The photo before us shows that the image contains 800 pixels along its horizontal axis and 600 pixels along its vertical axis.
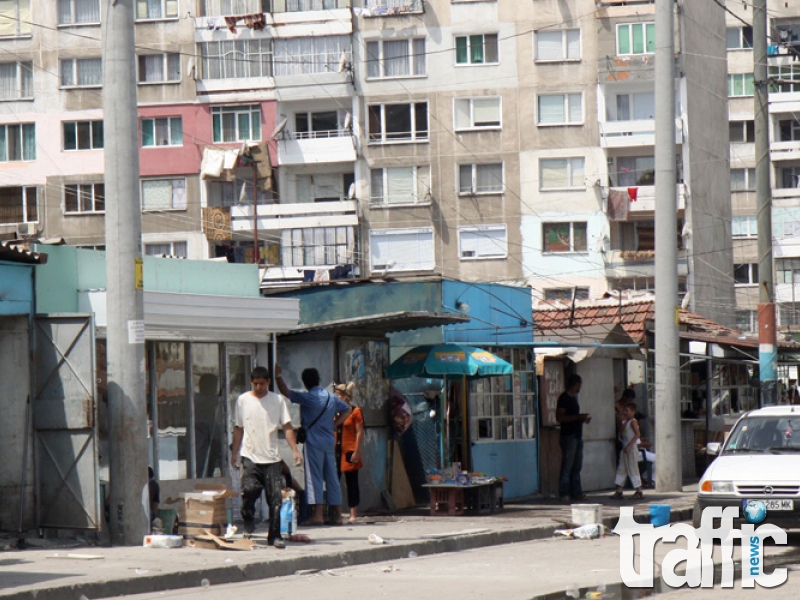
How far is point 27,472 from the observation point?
14.2 m

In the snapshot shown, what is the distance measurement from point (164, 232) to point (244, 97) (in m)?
6.39

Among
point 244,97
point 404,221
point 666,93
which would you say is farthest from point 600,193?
point 666,93

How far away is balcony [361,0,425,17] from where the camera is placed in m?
56.1

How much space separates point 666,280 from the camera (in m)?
22.4

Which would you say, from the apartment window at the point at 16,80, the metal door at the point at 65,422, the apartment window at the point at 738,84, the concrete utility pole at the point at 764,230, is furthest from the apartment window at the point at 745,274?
the metal door at the point at 65,422

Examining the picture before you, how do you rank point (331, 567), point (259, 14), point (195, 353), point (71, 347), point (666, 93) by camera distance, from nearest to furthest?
1. point (331, 567)
2. point (71, 347)
3. point (195, 353)
4. point (666, 93)
5. point (259, 14)

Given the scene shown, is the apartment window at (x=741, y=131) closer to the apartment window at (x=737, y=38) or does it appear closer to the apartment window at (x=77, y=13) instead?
the apartment window at (x=737, y=38)

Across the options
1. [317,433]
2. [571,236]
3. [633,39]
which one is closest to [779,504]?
[317,433]

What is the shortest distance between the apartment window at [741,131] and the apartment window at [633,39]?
40.0ft

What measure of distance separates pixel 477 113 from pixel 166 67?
12824 mm

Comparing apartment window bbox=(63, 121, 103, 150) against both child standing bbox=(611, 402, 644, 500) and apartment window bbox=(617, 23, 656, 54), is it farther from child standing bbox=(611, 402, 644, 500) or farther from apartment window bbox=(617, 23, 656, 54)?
child standing bbox=(611, 402, 644, 500)

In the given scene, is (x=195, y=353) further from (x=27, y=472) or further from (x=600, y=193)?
(x=600, y=193)

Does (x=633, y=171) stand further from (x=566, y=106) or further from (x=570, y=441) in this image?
(x=570, y=441)

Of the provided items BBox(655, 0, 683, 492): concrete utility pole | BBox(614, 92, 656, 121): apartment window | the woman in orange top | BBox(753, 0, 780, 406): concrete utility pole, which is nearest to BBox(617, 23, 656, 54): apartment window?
BBox(614, 92, 656, 121): apartment window
